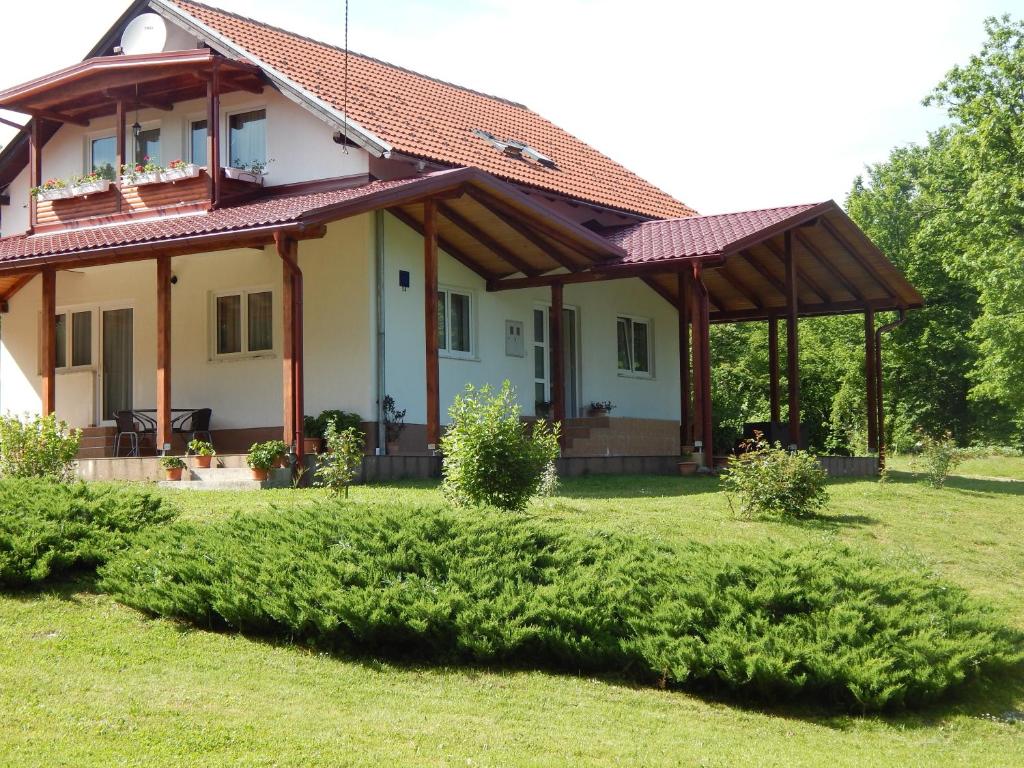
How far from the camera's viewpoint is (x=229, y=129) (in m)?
20.1

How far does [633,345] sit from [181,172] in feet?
29.7

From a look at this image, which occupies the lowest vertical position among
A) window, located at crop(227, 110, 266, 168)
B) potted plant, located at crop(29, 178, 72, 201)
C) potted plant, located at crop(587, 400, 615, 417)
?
potted plant, located at crop(587, 400, 615, 417)

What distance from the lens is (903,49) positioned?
1515 centimetres

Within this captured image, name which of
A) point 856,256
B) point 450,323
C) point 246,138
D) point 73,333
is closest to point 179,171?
point 246,138

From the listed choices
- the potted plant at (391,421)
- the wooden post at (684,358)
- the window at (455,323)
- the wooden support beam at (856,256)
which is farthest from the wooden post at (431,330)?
the wooden support beam at (856,256)

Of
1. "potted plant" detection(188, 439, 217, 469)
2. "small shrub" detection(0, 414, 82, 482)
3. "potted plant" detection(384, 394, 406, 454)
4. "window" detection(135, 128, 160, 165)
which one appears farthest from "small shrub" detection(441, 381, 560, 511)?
"window" detection(135, 128, 160, 165)

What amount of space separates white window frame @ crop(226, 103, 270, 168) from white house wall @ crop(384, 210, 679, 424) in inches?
113

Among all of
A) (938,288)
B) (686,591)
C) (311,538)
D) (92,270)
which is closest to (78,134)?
(92,270)

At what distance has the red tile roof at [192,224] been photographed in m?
15.8

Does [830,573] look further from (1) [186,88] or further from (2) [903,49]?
(1) [186,88]

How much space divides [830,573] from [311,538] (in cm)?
388

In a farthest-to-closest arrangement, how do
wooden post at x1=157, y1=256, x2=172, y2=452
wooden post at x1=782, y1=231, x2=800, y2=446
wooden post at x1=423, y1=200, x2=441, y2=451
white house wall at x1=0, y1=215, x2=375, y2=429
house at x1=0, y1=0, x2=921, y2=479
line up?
wooden post at x1=782, y1=231, x2=800, y2=446, white house wall at x1=0, y1=215, x2=375, y2=429, house at x1=0, y1=0, x2=921, y2=479, wooden post at x1=423, y1=200, x2=441, y2=451, wooden post at x1=157, y1=256, x2=172, y2=452

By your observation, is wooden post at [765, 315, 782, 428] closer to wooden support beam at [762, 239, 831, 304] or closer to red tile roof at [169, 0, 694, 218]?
wooden support beam at [762, 239, 831, 304]

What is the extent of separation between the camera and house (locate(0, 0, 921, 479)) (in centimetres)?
1764
